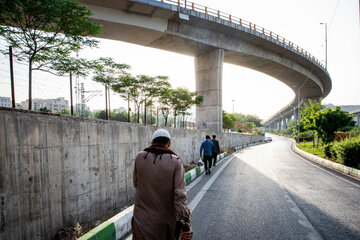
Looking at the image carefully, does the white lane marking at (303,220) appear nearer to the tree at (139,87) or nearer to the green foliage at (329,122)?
the tree at (139,87)

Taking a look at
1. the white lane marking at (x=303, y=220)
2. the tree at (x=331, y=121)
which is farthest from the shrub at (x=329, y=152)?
the white lane marking at (x=303, y=220)

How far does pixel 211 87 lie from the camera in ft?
84.9

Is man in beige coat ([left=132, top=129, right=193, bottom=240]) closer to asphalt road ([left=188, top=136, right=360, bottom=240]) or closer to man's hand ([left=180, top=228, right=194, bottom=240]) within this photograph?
man's hand ([left=180, top=228, right=194, bottom=240])

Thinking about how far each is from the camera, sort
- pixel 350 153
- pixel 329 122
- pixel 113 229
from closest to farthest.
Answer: pixel 113 229 < pixel 350 153 < pixel 329 122

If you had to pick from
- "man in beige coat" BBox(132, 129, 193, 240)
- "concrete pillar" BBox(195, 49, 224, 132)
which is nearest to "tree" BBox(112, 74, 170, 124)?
"concrete pillar" BBox(195, 49, 224, 132)

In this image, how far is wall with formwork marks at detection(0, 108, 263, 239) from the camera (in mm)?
2900

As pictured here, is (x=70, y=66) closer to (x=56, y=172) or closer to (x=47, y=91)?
(x=47, y=91)

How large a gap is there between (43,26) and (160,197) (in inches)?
320

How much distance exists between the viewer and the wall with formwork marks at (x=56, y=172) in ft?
9.52

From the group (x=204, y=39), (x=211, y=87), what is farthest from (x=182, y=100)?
(x=204, y=39)

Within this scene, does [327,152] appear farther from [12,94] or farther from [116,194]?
[12,94]

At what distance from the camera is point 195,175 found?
9164 mm

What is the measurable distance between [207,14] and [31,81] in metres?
20.3

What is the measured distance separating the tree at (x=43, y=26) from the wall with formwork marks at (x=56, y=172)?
3838mm
